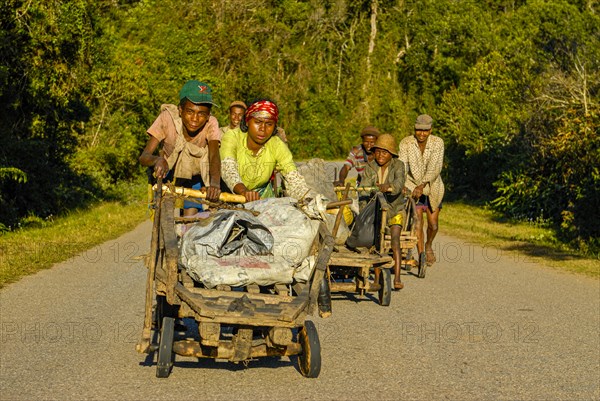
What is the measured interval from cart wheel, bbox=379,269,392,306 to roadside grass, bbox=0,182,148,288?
453 centimetres

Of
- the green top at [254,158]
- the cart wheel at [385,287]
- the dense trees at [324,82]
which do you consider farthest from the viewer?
the dense trees at [324,82]

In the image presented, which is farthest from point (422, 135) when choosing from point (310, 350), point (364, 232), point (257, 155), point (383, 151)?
point (310, 350)

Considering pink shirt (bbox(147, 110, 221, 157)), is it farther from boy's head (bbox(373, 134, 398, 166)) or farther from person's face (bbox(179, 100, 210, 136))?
boy's head (bbox(373, 134, 398, 166))

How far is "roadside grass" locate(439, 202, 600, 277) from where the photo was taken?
50.0ft

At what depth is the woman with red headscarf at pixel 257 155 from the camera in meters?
8.65

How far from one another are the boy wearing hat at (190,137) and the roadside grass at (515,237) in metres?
7.36

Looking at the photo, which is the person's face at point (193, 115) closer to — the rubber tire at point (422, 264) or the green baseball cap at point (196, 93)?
the green baseball cap at point (196, 93)

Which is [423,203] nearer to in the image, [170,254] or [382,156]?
[382,156]

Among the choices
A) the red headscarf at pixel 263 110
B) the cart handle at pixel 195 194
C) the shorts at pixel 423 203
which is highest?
the red headscarf at pixel 263 110

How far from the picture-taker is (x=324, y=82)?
188ft

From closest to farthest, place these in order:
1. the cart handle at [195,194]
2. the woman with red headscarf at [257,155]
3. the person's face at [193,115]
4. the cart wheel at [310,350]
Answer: the cart wheel at [310,350]
the cart handle at [195,194]
the person's face at [193,115]
the woman with red headscarf at [257,155]

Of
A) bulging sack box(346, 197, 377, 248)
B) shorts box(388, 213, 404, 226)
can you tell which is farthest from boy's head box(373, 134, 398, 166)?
bulging sack box(346, 197, 377, 248)

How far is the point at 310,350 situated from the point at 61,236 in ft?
35.9

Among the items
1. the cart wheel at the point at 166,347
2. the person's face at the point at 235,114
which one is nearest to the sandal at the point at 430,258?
the person's face at the point at 235,114
